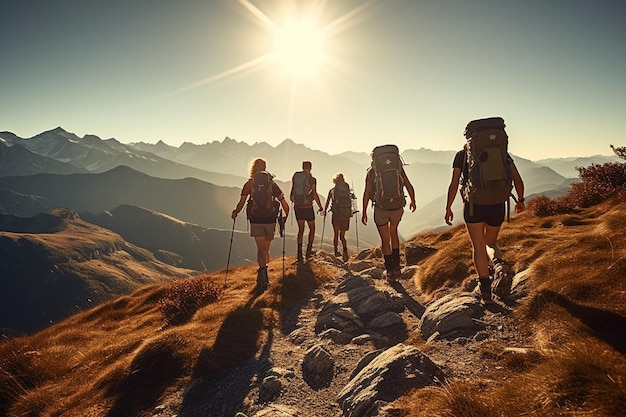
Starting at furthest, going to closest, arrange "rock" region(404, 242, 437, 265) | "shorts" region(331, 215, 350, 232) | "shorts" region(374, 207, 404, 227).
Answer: "shorts" region(331, 215, 350, 232)
"rock" region(404, 242, 437, 265)
"shorts" region(374, 207, 404, 227)

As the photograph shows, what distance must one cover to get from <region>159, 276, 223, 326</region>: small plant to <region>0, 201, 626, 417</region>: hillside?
0.06 metres

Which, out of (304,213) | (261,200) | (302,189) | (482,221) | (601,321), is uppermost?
(302,189)

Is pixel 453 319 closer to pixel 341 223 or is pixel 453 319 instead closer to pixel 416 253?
pixel 416 253

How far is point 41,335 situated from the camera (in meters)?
12.6

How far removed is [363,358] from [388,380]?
4.15 ft

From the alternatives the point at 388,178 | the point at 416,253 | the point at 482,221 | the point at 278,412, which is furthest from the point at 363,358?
the point at 416,253

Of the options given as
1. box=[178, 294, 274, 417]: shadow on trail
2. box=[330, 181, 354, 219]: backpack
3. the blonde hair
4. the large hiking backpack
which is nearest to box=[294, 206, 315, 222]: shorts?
box=[330, 181, 354, 219]: backpack

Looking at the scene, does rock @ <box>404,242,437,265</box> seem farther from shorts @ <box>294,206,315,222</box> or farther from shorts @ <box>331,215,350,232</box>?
shorts @ <box>294,206,315,222</box>

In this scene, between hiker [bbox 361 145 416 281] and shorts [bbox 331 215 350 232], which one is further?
shorts [bbox 331 215 350 232]

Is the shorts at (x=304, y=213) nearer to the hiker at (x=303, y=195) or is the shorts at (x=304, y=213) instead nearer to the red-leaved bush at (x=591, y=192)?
the hiker at (x=303, y=195)

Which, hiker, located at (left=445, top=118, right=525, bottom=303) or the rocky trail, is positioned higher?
hiker, located at (left=445, top=118, right=525, bottom=303)

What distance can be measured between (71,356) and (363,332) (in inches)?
317

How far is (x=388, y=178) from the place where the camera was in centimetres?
1021

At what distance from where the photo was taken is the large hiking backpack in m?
6.63
